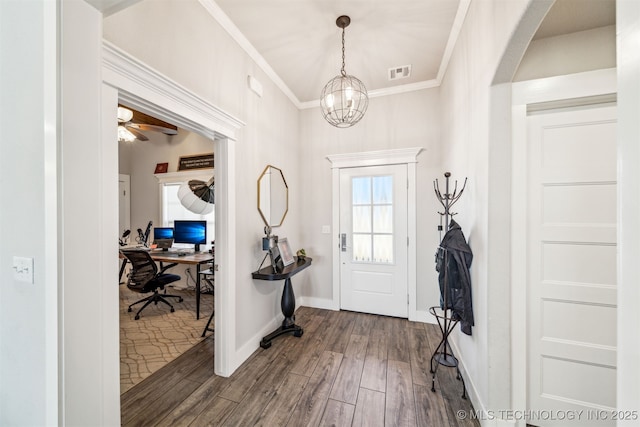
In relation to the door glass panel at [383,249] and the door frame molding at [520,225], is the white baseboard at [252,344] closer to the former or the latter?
the door glass panel at [383,249]

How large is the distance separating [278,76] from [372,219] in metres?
2.17

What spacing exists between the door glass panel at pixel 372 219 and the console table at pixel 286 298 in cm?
90

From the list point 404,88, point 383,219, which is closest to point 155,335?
point 383,219

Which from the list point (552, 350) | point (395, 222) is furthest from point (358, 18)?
point (552, 350)

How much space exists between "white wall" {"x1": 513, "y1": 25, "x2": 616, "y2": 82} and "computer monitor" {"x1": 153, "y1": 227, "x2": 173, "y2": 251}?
4.89 meters

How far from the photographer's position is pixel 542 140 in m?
1.54

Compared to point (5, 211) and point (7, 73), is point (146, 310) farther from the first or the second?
point (7, 73)

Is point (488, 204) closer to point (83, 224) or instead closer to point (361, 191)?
point (361, 191)

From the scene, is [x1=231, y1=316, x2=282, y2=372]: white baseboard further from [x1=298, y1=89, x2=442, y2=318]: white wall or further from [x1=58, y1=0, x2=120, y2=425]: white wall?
[x1=58, y1=0, x2=120, y2=425]: white wall

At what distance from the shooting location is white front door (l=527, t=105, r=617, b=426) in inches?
56.5

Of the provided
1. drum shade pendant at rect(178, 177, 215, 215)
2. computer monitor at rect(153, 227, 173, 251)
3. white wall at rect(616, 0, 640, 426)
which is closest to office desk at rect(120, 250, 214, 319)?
computer monitor at rect(153, 227, 173, 251)

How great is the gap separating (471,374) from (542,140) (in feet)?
5.65

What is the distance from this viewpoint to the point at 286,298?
2764 millimetres

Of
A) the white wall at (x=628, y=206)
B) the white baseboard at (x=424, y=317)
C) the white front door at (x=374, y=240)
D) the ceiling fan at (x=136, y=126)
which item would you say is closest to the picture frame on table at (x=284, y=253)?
the white front door at (x=374, y=240)
